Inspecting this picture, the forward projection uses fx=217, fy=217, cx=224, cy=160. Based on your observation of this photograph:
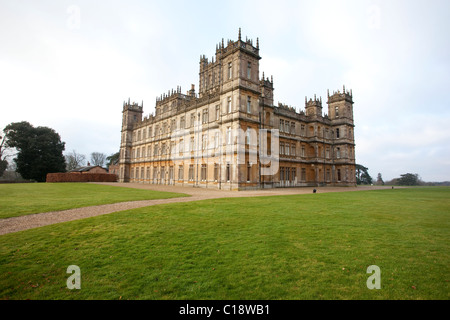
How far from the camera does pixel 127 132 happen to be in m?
53.4

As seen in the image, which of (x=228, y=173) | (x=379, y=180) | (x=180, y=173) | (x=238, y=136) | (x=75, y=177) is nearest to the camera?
(x=238, y=136)

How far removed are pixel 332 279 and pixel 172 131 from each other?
127 feet

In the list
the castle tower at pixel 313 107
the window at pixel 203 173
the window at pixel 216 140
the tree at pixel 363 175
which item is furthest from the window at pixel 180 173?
the tree at pixel 363 175

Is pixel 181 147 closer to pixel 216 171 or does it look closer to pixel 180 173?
pixel 180 173

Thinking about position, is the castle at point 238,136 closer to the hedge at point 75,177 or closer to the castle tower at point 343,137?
the castle tower at point 343,137

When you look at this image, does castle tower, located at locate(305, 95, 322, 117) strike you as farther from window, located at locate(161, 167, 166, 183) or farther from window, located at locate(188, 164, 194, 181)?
window, located at locate(161, 167, 166, 183)

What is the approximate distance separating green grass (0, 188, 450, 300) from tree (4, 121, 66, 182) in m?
50.2

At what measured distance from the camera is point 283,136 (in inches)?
1425

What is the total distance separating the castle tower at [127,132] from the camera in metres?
52.9

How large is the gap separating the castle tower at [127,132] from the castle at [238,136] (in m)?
0.24

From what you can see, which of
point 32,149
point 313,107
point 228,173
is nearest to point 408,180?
point 313,107

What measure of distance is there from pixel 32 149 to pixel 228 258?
5777 centimetres
